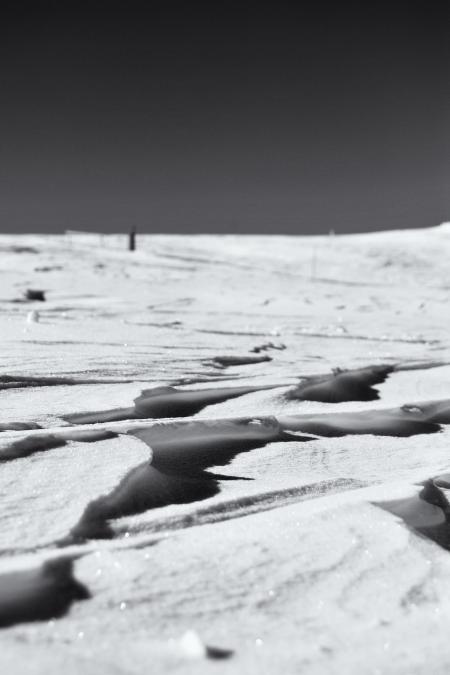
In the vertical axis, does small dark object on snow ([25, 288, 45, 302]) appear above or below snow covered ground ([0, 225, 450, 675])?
above

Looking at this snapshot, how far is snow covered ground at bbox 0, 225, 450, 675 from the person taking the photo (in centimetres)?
85

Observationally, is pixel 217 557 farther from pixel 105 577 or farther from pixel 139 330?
pixel 139 330

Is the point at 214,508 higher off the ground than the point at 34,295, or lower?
lower

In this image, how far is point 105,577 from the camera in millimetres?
954

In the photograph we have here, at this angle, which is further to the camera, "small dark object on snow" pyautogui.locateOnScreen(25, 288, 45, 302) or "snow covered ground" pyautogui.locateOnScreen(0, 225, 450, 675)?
"small dark object on snow" pyautogui.locateOnScreen(25, 288, 45, 302)

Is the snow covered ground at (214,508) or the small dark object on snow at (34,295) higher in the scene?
the small dark object on snow at (34,295)

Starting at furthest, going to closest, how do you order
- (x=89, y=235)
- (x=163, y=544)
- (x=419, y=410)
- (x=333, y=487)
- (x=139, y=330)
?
(x=89, y=235)
(x=139, y=330)
(x=419, y=410)
(x=333, y=487)
(x=163, y=544)

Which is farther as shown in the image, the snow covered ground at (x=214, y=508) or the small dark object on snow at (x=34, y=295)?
the small dark object on snow at (x=34, y=295)

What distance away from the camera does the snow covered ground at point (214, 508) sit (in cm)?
→ 85

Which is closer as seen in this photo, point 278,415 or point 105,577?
point 105,577

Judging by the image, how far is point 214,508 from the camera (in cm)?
120

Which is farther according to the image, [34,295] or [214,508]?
[34,295]

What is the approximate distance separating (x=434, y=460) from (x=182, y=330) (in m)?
2.04

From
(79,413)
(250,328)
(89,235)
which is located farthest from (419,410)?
(89,235)
